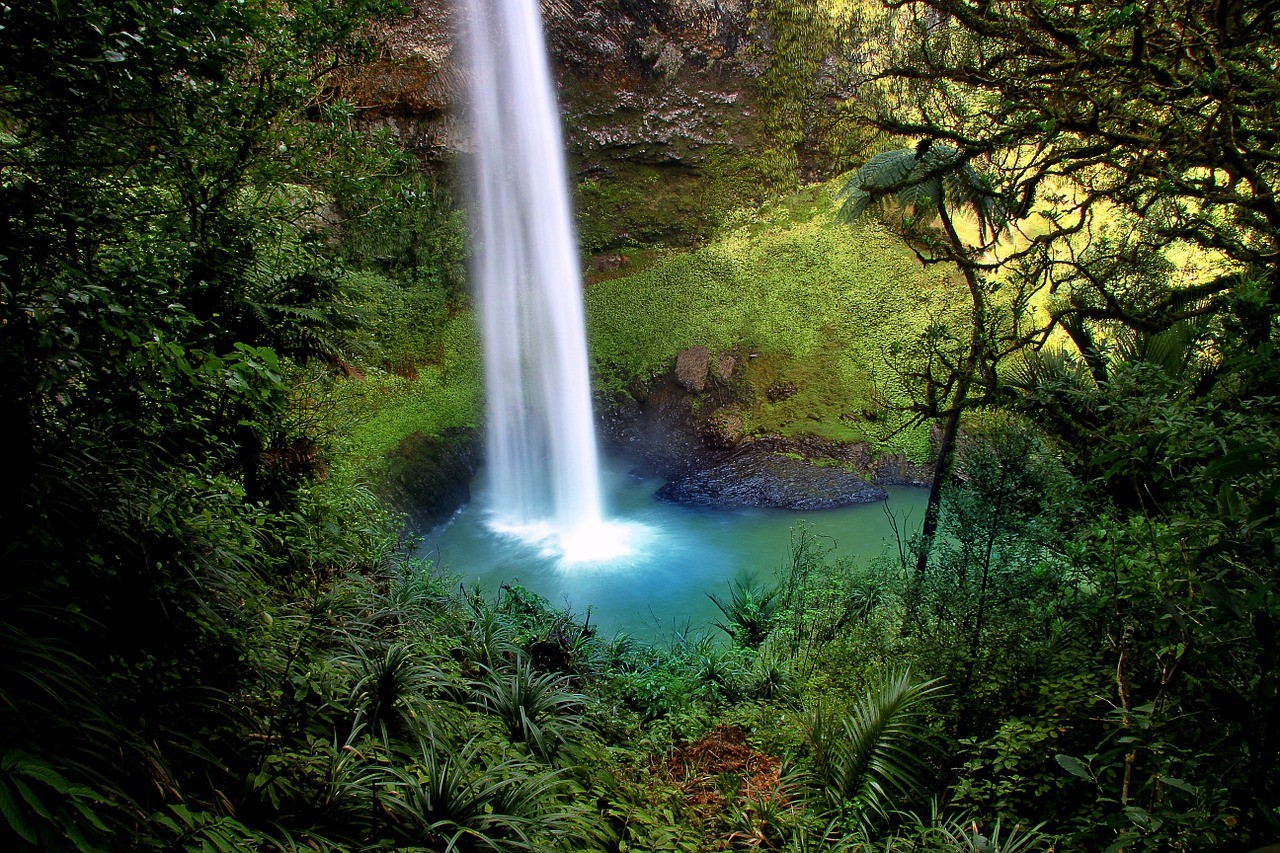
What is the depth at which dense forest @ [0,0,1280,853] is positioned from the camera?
1.96 meters

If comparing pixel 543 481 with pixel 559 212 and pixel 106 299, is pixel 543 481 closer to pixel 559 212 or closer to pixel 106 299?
pixel 559 212

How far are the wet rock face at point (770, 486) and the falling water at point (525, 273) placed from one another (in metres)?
1.79

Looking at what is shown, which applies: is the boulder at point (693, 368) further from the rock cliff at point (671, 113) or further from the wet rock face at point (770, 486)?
the rock cliff at point (671, 113)

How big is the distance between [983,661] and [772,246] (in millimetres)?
14261

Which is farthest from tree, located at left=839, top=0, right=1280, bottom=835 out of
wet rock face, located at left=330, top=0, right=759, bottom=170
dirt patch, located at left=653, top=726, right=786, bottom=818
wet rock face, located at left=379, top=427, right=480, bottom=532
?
wet rock face, located at left=330, top=0, right=759, bottom=170

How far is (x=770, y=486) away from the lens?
38.3 ft

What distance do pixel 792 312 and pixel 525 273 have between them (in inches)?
252

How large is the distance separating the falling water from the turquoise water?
126 cm

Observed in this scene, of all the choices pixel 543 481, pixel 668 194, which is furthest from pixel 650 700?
pixel 668 194

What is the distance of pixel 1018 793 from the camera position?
3.07 meters

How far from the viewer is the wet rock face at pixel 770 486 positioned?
37.2 ft

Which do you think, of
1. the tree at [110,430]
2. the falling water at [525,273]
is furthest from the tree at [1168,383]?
the falling water at [525,273]

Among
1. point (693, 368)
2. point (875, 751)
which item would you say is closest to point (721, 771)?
point (875, 751)

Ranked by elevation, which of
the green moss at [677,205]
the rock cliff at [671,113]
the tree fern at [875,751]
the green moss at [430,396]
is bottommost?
the tree fern at [875,751]
